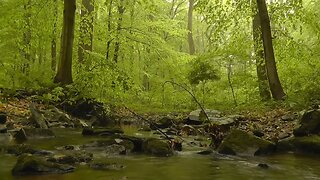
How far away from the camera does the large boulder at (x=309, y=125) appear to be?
8.53m

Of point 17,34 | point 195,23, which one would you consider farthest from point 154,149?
point 195,23

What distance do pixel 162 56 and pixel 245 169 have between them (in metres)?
15.4

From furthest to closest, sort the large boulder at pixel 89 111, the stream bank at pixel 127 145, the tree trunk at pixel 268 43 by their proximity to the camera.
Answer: the large boulder at pixel 89 111 < the tree trunk at pixel 268 43 < the stream bank at pixel 127 145

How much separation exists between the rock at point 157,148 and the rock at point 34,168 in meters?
2.40

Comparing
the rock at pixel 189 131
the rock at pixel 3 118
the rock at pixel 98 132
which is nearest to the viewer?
the rock at pixel 98 132

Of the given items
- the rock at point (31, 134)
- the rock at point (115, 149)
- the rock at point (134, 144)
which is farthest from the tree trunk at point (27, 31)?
the rock at point (115, 149)

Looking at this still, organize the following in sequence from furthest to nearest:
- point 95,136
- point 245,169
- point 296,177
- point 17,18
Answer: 1. point 17,18
2. point 95,136
3. point 245,169
4. point 296,177

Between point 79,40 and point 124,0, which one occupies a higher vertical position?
point 124,0

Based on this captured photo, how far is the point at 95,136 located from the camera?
1028cm

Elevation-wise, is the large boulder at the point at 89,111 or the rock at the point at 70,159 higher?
the large boulder at the point at 89,111

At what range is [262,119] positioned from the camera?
39.7 ft

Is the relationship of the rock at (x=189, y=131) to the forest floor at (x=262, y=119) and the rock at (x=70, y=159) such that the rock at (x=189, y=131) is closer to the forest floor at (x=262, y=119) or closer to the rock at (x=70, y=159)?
the forest floor at (x=262, y=119)

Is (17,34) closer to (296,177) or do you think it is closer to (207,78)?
(207,78)

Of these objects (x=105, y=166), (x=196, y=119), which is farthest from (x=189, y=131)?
(x=105, y=166)
